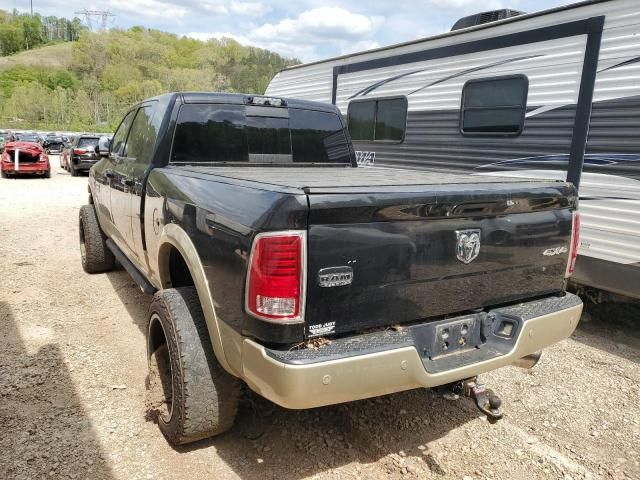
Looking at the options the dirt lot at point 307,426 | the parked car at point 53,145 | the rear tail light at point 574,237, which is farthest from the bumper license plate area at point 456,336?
the parked car at point 53,145

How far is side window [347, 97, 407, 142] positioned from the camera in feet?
22.9

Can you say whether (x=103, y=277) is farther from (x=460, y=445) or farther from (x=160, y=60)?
(x=160, y=60)

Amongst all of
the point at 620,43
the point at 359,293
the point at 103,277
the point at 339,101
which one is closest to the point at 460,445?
the point at 359,293

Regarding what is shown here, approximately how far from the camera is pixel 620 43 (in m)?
4.38

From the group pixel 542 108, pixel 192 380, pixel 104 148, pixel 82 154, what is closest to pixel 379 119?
pixel 542 108

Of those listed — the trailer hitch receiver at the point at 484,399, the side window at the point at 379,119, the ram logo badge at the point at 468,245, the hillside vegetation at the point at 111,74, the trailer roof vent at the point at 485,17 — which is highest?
the hillside vegetation at the point at 111,74

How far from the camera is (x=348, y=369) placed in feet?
6.69

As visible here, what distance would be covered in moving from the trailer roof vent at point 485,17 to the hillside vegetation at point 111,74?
225 ft

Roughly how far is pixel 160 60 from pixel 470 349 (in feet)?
460

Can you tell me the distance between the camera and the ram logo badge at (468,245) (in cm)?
239

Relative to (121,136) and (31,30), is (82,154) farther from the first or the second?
(31,30)

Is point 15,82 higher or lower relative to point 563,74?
higher

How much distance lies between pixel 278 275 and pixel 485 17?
5.74 meters

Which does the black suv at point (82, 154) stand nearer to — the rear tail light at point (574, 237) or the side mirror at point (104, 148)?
the side mirror at point (104, 148)
